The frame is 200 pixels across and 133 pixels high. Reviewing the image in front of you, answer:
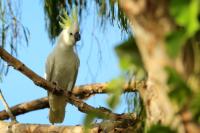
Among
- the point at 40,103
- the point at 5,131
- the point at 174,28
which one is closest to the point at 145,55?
the point at 174,28

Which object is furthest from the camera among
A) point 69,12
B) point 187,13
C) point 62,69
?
point 62,69

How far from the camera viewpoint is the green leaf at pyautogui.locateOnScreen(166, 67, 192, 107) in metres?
0.40

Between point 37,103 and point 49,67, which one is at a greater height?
point 49,67

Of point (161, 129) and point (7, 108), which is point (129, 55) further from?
point (7, 108)

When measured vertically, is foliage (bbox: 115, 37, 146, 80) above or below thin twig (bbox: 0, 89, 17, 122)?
below

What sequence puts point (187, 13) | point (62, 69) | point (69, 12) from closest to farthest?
point (187, 13), point (69, 12), point (62, 69)

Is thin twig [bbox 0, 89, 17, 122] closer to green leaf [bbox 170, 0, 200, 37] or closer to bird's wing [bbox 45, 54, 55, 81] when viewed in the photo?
bird's wing [bbox 45, 54, 55, 81]

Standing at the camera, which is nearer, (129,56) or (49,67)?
(129,56)

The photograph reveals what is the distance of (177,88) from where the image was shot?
40cm

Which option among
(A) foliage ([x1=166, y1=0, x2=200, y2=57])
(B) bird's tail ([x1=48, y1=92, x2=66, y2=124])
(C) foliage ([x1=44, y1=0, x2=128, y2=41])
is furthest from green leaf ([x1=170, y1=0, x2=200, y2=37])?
(B) bird's tail ([x1=48, y1=92, x2=66, y2=124])

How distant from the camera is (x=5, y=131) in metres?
2.15

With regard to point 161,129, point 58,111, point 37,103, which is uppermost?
point 58,111

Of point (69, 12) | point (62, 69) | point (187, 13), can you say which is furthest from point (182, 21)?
point (62, 69)

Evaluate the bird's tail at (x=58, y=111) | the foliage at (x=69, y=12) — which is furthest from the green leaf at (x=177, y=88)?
the bird's tail at (x=58, y=111)
